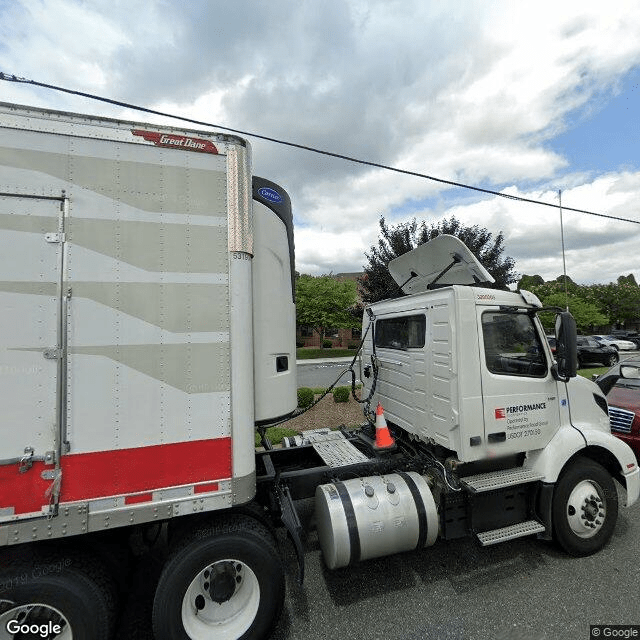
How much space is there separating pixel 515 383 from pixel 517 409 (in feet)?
0.85

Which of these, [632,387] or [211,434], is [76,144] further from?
[632,387]

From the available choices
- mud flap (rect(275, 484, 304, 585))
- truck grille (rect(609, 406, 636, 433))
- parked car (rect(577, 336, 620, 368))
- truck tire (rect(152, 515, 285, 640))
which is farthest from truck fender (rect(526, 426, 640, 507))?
parked car (rect(577, 336, 620, 368))

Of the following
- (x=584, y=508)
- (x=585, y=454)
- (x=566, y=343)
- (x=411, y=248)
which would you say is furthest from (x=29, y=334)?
(x=411, y=248)

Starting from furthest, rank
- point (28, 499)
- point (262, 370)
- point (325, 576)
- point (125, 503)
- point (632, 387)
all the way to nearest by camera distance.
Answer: point (632, 387) < point (325, 576) < point (262, 370) < point (125, 503) < point (28, 499)

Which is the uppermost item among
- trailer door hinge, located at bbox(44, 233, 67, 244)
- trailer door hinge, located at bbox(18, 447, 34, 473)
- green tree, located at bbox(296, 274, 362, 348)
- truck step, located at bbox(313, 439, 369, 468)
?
green tree, located at bbox(296, 274, 362, 348)

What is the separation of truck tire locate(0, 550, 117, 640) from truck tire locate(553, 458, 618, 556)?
13.2 ft

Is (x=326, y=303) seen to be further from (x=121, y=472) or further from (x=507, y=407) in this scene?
(x=121, y=472)

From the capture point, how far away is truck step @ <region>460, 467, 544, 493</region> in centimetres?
336

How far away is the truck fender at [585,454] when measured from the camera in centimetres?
359

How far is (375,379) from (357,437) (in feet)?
2.62

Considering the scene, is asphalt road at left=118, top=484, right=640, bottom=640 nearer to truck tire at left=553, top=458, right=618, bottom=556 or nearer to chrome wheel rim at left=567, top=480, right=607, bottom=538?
truck tire at left=553, top=458, right=618, bottom=556

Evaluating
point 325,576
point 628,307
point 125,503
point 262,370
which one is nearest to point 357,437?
point 325,576

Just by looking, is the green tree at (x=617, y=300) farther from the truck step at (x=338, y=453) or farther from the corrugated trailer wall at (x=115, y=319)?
the corrugated trailer wall at (x=115, y=319)

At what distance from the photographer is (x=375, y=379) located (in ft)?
15.9
